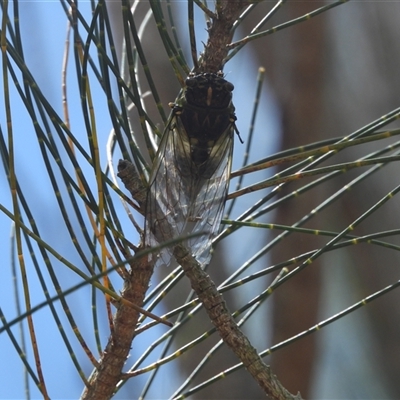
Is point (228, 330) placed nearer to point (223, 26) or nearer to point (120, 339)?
point (120, 339)

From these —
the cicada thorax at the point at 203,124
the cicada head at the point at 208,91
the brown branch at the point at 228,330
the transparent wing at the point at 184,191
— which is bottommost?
the brown branch at the point at 228,330

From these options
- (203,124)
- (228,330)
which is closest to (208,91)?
(203,124)

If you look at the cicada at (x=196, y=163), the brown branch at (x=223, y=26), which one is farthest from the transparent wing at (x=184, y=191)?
the brown branch at (x=223, y=26)

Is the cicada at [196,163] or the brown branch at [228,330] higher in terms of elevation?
the cicada at [196,163]

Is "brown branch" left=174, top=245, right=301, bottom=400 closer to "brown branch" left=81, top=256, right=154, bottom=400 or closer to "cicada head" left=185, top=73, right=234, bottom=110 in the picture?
"brown branch" left=81, top=256, right=154, bottom=400

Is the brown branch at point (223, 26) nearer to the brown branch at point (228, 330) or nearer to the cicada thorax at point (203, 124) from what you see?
the cicada thorax at point (203, 124)

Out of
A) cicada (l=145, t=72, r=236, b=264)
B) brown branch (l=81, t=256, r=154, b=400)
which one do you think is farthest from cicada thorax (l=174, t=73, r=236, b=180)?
brown branch (l=81, t=256, r=154, b=400)

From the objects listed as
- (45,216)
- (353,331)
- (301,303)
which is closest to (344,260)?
(353,331)

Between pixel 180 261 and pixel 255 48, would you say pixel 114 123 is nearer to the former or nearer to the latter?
pixel 180 261
